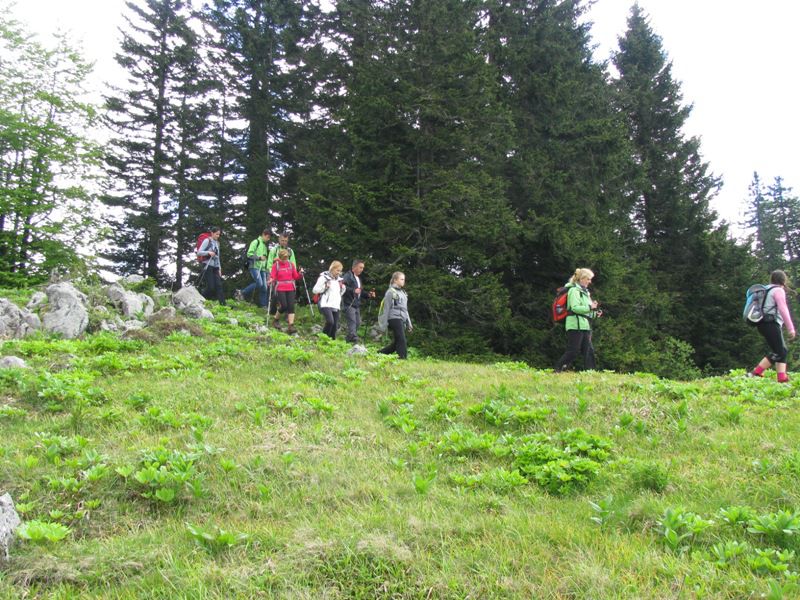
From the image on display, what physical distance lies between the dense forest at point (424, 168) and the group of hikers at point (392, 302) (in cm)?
218

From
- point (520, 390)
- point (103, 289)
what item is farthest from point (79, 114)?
point (520, 390)

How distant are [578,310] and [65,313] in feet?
35.5

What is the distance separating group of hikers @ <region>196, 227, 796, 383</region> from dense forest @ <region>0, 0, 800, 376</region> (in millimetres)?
2177

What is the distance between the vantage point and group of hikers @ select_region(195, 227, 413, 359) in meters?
10.8

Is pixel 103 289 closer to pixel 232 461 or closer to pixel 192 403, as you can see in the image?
pixel 192 403

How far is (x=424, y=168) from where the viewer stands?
1568 centimetres

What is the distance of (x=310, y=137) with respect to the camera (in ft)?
75.1

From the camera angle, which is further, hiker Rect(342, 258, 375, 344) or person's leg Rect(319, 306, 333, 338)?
hiker Rect(342, 258, 375, 344)

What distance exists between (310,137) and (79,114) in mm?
9197

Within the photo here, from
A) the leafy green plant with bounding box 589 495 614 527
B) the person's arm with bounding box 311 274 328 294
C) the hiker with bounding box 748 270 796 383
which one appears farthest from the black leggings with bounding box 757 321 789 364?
the person's arm with bounding box 311 274 328 294

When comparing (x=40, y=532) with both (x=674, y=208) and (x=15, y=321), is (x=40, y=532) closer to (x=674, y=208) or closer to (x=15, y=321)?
(x=15, y=321)

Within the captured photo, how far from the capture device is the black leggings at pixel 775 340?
28.6 ft

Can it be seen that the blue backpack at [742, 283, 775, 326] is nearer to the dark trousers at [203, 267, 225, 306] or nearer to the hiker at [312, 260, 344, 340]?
the hiker at [312, 260, 344, 340]

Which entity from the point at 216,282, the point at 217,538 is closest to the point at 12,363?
the point at 217,538
